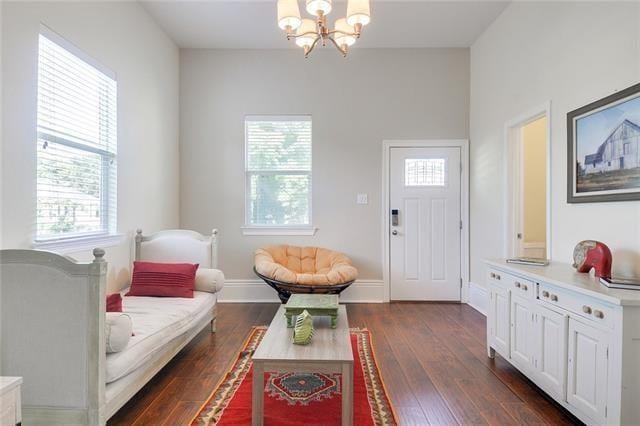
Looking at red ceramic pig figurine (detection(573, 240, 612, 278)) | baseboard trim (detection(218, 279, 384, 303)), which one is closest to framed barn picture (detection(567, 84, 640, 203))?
red ceramic pig figurine (detection(573, 240, 612, 278))

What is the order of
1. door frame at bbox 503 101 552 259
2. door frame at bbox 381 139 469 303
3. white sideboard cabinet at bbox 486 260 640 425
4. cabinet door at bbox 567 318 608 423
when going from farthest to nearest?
door frame at bbox 381 139 469 303 < door frame at bbox 503 101 552 259 < cabinet door at bbox 567 318 608 423 < white sideboard cabinet at bbox 486 260 640 425

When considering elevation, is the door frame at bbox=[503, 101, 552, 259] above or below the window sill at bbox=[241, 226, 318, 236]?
above

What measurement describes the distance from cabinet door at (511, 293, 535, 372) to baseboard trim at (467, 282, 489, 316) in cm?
153

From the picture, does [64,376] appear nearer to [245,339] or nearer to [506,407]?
[245,339]

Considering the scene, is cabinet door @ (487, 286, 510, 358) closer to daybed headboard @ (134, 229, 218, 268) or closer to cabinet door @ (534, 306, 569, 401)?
cabinet door @ (534, 306, 569, 401)

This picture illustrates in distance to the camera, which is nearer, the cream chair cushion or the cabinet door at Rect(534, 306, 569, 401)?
the cabinet door at Rect(534, 306, 569, 401)

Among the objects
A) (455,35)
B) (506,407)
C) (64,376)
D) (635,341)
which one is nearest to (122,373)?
(64,376)

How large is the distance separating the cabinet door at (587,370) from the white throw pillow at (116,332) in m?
2.33

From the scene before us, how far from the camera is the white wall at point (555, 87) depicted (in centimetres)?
216

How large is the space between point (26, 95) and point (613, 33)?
11.9ft

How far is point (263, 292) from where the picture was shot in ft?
14.7

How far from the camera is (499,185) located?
3686 mm

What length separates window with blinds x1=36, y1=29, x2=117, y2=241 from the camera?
7.53 ft

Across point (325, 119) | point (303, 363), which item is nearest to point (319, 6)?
point (303, 363)
